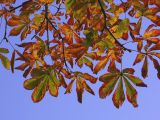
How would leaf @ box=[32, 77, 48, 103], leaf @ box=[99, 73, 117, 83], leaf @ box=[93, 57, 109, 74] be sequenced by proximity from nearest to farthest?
leaf @ box=[99, 73, 117, 83], leaf @ box=[32, 77, 48, 103], leaf @ box=[93, 57, 109, 74]

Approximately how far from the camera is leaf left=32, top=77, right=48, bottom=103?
99.5 inches

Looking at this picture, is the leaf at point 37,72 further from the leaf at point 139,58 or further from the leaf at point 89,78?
the leaf at point 139,58

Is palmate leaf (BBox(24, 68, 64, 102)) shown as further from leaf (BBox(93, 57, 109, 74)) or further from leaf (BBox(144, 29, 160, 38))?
leaf (BBox(144, 29, 160, 38))

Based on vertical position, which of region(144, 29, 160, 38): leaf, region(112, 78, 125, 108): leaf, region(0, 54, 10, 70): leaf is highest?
region(144, 29, 160, 38): leaf

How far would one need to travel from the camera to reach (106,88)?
96.3 inches

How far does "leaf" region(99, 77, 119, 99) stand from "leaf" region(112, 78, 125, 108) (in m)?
0.04

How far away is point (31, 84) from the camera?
8.14ft

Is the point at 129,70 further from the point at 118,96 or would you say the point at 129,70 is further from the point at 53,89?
the point at 53,89

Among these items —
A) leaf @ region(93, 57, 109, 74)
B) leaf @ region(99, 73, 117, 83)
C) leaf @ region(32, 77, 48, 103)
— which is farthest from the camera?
leaf @ region(93, 57, 109, 74)

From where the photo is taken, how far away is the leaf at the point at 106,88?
2.45m

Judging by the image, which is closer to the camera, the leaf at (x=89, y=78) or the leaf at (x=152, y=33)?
the leaf at (x=152, y=33)

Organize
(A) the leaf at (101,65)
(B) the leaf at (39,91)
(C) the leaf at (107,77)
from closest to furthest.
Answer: (C) the leaf at (107,77) → (B) the leaf at (39,91) → (A) the leaf at (101,65)

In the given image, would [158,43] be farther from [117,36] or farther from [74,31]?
[74,31]

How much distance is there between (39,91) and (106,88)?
0.48 m
